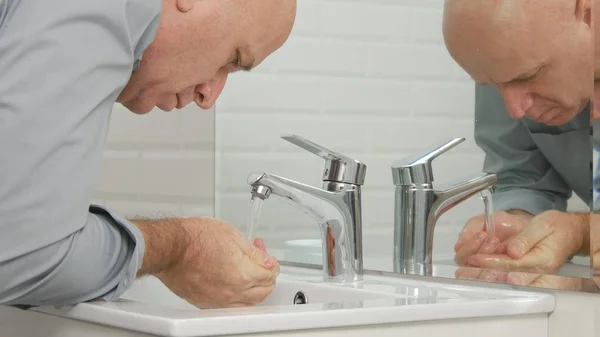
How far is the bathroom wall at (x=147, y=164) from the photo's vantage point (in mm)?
2104

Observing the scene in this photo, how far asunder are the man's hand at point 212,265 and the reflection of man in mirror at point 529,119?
28 centimetres

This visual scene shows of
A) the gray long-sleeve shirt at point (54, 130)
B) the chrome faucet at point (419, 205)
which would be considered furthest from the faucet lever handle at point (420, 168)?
the gray long-sleeve shirt at point (54, 130)

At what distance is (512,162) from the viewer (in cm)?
138

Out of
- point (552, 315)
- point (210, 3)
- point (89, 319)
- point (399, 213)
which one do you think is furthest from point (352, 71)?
point (89, 319)

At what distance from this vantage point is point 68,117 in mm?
1090

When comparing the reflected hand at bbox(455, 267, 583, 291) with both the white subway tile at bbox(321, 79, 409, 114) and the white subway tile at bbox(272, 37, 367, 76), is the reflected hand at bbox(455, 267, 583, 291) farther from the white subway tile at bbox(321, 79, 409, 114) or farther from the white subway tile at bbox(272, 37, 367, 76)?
the white subway tile at bbox(272, 37, 367, 76)

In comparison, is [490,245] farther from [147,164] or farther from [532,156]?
[147,164]

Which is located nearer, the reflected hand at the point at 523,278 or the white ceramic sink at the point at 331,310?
the white ceramic sink at the point at 331,310

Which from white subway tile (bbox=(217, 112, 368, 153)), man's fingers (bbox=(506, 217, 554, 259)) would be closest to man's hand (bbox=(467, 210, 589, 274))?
man's fingers (bbox=(506, 217, 554, 259))

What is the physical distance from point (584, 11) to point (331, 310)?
1.52ft

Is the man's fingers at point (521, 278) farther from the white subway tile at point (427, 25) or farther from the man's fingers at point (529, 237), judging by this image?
the white subway tile at point (427, 25)

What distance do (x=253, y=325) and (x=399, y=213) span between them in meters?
0.46

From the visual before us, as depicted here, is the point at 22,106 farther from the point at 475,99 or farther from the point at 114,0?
the point at 475,99

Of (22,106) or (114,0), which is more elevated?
(114,0)
